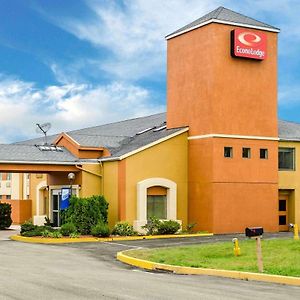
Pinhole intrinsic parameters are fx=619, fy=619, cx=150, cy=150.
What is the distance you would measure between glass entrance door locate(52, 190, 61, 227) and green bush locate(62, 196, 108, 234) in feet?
19.6

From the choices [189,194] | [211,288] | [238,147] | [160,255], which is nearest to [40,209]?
[189,194]

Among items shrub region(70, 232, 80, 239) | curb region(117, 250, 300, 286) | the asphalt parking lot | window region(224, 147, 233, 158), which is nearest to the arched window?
window region(224, 147, 233, 158)

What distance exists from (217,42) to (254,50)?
2.39 meters

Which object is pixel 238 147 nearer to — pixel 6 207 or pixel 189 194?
pixel 189 194

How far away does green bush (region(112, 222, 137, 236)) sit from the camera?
103 ft

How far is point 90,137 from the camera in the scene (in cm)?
3741

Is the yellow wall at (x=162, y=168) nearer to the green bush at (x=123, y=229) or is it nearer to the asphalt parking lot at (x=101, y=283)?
the green bush at (x=123, y=229)

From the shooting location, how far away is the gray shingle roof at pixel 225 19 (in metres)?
33.4

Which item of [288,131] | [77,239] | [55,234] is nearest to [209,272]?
[77,239]

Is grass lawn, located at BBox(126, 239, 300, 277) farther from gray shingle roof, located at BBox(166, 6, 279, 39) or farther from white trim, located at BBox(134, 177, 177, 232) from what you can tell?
gray shingle roof, located at BBox(166, 6, 279, 39)

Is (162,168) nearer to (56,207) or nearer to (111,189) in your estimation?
(111,189)

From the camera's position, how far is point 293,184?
120 feet

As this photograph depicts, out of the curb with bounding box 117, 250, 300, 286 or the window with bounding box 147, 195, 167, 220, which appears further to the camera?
the window with bounding box 147, 195, 167, 220

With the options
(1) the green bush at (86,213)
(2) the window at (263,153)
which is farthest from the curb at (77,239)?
(2) the window at (263,153)
